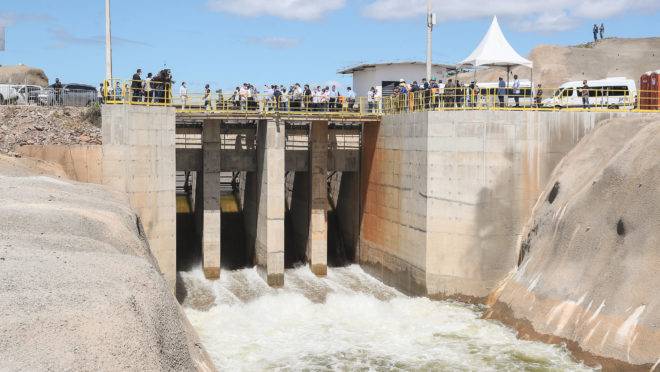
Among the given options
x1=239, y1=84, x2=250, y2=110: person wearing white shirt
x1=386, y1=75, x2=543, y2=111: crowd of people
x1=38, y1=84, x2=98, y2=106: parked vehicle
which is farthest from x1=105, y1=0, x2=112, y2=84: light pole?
x1=386, y1=75, x2=543, y2=111: crowd of people

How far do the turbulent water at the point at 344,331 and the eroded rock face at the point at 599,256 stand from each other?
0.94 meters

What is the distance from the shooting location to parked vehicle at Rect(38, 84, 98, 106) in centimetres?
3406

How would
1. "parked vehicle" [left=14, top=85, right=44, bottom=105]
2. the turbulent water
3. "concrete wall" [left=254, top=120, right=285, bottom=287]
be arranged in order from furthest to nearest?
1. "parked vehicle" [left=14, top=85, right=44, bottom=105]
2. "concrete wall" [left=254, top=120, right=285, bottom=287]
3. the turbulent water

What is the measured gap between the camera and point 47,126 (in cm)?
2848

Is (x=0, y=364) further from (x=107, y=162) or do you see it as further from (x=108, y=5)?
(x=108, y=5)

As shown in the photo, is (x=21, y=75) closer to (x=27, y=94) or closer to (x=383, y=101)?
(x=27, y=94)

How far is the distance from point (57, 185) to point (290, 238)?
1566cm

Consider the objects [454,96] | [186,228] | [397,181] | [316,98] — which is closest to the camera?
[454,96]

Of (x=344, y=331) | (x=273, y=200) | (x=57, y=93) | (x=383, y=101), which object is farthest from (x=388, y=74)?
(x=344, y=331)

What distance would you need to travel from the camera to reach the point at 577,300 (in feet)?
65.6

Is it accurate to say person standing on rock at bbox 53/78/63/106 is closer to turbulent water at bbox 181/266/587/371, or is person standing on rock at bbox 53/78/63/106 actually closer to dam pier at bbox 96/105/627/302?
dam pier at bbox 96/105/627/302

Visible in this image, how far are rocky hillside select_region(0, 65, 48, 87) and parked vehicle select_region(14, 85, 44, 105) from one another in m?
11.5

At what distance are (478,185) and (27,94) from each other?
23503 millimetres

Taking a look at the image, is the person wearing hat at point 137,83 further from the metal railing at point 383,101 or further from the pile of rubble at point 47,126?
the pile of rubble at point 47,126
